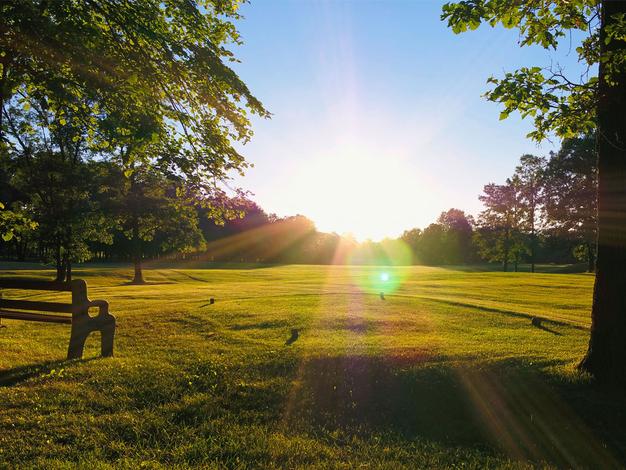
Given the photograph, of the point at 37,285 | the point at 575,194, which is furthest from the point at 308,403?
the point at 575,194

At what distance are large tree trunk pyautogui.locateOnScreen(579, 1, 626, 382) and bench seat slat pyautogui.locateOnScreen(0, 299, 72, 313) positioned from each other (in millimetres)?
10394

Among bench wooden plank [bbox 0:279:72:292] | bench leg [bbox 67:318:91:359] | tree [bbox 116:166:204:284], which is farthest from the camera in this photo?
tree [bbox 116:166:204:284]

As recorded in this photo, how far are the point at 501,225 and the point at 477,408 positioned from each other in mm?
61322

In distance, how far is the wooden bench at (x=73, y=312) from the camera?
8852mm

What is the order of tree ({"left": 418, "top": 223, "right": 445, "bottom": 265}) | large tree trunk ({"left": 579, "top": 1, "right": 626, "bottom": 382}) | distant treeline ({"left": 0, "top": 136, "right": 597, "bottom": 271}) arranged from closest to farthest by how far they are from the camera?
1. large tree trunk ({"left": 579, "top": 1, "right": 626, "bottom": 382})
2. distant treeline ({"left": 0, "top": 136, "right": 597, "bottom": 271})
3. tree ({"left": 418, "top": 223, "right": 445, "bottom": 265})

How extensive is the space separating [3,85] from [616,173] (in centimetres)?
1176

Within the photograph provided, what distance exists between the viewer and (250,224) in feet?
356

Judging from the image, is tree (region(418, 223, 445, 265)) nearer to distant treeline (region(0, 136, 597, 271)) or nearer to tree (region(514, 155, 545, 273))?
distant treeline (region(0, 136, 597, 271))

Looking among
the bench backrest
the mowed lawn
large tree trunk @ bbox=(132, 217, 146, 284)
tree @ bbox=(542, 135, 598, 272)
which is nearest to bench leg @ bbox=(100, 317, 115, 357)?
the mowed lawn

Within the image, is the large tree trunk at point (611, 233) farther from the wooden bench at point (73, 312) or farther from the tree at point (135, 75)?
the wooden bench at point (73, 312)

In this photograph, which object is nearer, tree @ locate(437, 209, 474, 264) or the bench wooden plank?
the bench wooden plank

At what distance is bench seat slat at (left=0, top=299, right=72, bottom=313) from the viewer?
8.86 meters

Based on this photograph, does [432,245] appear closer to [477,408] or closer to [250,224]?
[250,224]

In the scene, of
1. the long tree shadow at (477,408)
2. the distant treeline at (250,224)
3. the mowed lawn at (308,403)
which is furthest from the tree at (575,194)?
the long tree shadow at (477,408)
